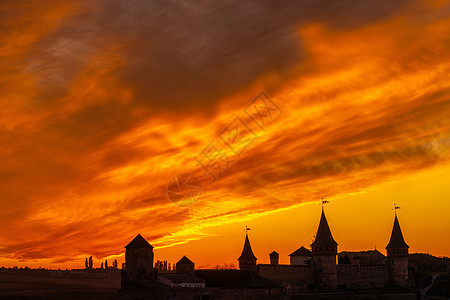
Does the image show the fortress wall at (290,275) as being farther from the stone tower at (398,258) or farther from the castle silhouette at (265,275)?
the stone tower at (398,258)

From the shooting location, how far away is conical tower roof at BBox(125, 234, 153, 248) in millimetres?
85500

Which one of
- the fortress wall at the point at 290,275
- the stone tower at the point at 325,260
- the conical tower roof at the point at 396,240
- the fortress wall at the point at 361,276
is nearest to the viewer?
the fortress wall at the point at 290,275

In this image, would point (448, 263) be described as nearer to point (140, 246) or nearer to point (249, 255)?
point (249, 255)

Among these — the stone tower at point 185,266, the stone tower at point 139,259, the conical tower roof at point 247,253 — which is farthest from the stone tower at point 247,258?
the stone tower at point 139,259

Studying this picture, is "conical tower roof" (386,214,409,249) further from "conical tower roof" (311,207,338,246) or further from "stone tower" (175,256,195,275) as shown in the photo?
"stone tower" (175,256,195,275)

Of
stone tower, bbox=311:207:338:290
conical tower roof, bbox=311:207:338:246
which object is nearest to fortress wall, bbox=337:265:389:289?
stone tower, bbox=311:207:338:290

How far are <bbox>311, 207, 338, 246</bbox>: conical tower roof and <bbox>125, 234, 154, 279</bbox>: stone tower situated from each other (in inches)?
1134

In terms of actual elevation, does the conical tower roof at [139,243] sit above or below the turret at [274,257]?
above

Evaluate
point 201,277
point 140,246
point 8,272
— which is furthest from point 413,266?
point 8,272

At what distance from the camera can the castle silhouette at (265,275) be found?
80125mm

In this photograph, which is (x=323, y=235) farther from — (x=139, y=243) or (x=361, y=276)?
(x=139, y=243)

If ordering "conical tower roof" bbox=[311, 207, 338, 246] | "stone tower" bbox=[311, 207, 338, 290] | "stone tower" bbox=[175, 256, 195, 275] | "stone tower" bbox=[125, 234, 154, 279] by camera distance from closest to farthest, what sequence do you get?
"stone tower" bbox=[125, 234, 154, 279] < "stone tower" bbox=[175, 256, 195, 275] < "stone tower" bbox=[311, 207, 338, 290] < "conical tower roof" bbox=[311, 207, 338, 246]

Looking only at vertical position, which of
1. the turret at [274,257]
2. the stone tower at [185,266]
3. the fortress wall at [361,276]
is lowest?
the fortress wall at [361,276]

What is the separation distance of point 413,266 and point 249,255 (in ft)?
144
